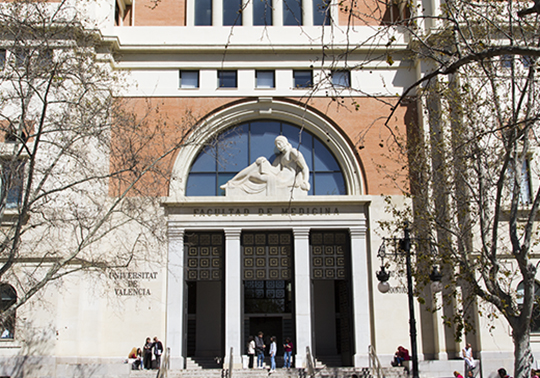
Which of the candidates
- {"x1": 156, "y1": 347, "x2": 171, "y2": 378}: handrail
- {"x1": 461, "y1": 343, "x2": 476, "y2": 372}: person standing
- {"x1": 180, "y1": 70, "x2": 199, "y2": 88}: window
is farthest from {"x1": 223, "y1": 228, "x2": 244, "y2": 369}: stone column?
{"x1": 461, "y1": 343, "x2": 476, "y2": 372}: person standing

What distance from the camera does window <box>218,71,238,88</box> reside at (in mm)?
26609

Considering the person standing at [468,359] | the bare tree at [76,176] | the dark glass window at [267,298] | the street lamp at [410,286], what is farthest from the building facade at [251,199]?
the street lamp at [410,286]

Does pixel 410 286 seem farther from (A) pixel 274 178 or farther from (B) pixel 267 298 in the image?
(B) pixel 267 298

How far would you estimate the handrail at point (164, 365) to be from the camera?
21.4 metres

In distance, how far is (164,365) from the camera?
21891mm

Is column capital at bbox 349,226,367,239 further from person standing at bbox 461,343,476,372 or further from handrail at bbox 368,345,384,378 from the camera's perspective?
person standing at bbox 461,343,476,372

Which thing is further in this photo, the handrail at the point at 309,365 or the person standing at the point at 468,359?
the handrail at the point at 309,365

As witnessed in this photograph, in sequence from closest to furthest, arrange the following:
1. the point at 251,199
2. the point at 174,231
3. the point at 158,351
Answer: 1. the point at 158,351
2. the point at 174,231
3. the point at 251,199

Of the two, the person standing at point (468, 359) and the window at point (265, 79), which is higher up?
the window at point (265, 79)

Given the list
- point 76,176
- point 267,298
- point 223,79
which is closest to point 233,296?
point 76,176

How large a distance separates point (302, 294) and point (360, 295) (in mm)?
2382

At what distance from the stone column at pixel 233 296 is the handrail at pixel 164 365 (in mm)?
2223

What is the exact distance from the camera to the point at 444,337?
928 inches

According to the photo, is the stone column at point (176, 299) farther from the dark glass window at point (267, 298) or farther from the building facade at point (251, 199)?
the dark glass window at point (267, 298)
